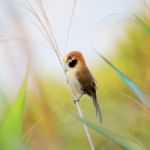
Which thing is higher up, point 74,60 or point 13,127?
point 13,127

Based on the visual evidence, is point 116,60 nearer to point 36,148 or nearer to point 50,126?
point 36,148

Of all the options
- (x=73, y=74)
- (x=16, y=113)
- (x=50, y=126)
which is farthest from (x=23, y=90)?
(x=50, y=126)

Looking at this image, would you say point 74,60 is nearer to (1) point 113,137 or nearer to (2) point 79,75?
(2) point 79,75

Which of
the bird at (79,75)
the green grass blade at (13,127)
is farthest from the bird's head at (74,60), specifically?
the green grass blade at (13,127)

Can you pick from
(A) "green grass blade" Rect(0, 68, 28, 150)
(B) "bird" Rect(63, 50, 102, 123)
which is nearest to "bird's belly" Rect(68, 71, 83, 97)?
(B) "bird" Rect(63, 50, 102, 123)

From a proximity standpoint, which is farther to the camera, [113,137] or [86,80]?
[86,80]

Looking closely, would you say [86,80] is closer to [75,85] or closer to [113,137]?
[75,85]

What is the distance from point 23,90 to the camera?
0.83 m

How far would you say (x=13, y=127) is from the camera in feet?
2.59

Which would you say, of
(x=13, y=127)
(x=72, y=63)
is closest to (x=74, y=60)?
(x=72, y=63)

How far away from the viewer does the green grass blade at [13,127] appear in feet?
2.59

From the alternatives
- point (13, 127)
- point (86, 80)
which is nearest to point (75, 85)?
point (86, 80)

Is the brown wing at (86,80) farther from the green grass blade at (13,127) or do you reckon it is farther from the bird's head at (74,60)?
the green grass blade at (13,127)

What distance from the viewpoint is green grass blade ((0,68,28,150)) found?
2.59 ft
